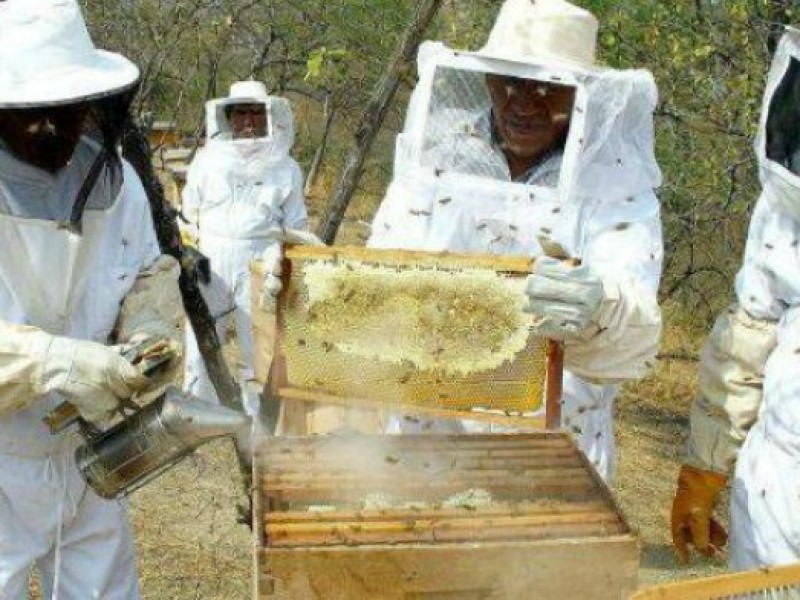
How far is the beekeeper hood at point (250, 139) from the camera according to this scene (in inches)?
302

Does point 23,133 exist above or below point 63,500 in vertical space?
above

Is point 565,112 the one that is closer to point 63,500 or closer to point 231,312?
point 63,500

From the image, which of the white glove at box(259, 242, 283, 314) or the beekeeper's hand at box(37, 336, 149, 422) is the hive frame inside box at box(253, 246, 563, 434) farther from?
the beekeeper's hand at box(37, 336, 149, 422)

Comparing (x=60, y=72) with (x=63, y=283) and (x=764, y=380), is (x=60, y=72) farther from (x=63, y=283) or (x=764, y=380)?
(x=764, y=380)

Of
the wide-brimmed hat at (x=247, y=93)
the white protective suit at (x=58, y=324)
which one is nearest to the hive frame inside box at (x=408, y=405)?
the white protective suit at (x=58, y=324)

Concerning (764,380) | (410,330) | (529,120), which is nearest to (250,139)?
(529,120)

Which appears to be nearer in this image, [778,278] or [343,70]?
[778,278]

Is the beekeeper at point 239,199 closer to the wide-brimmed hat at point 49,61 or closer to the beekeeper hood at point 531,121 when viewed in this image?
the beekeeper hood at point 531,121

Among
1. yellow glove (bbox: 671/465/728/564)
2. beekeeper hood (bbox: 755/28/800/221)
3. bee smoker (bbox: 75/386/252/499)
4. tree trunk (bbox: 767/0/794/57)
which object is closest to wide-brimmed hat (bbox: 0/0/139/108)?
bee smoker (bbox: 75/386/252/499)

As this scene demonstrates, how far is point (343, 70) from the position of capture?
302 inches

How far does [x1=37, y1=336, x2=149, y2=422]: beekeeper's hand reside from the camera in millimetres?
2426

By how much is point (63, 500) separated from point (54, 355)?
50 cm

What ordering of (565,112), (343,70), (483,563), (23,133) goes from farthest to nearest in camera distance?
(343,70) < (565,112) < (23,133) < (483,563)

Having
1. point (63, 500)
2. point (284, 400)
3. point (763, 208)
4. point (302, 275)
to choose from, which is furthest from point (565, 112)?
point (63, 500)
